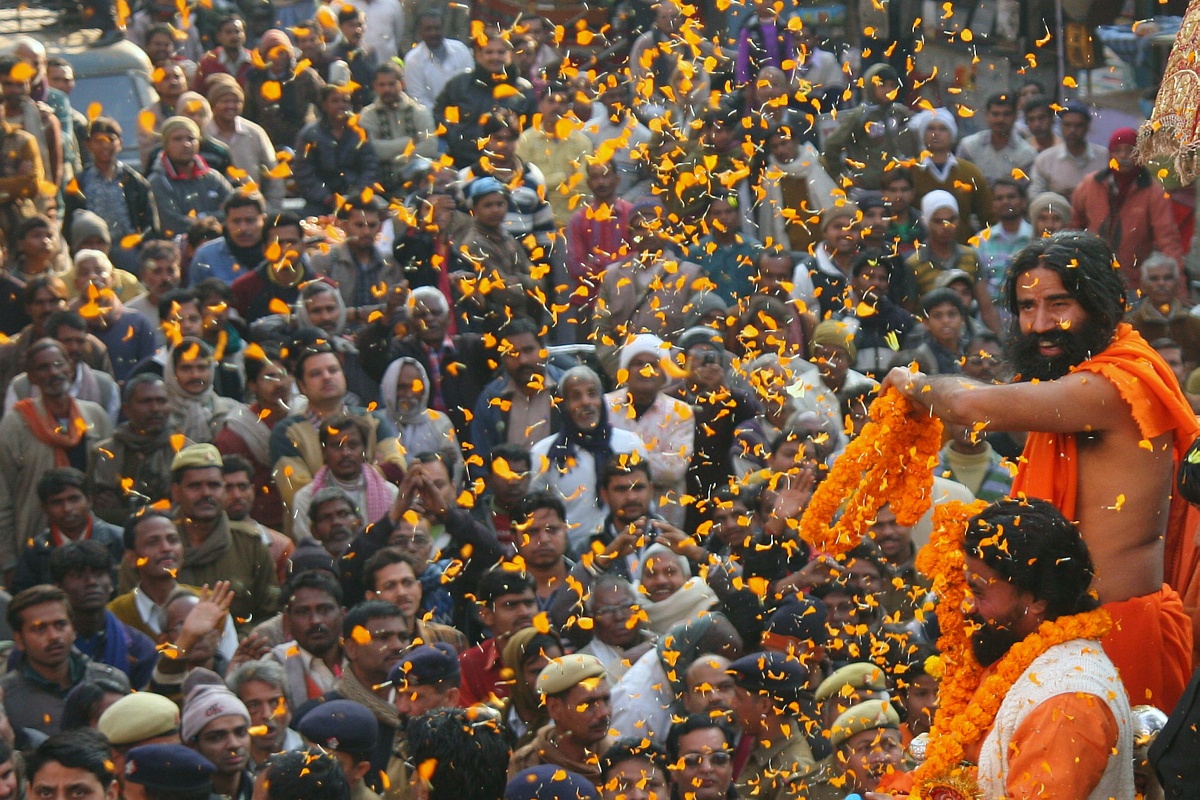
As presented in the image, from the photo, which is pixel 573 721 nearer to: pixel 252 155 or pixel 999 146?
pixel 252 155

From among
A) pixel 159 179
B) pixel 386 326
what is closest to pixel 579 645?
pixel 386 326

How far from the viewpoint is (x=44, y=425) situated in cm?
868

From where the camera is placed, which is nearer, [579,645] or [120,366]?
[579,645]

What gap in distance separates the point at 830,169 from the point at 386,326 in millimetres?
3389

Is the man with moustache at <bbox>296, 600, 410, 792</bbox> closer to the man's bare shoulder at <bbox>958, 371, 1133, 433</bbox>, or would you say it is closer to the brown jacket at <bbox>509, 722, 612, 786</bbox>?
the brown jacket at <bbox>509, 722, 612, 786</bbox>

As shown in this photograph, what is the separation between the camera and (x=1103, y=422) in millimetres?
5090

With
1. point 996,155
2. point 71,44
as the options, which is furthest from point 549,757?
point 71,44

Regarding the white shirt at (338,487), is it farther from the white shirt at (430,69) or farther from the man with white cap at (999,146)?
the man with white cap at (999,146)

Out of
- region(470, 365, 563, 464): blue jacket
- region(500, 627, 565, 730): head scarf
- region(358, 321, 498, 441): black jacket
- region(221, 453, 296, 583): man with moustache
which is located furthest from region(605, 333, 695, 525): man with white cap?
region(221, 453, 296, 583): man with moustache

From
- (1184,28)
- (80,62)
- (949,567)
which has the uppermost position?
(1184,28)

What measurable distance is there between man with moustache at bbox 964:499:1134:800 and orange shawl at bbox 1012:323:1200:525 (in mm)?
527

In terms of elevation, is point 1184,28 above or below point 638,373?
above

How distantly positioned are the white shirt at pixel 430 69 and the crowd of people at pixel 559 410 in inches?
1.2

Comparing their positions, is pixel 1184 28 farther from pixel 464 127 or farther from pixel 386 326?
pixel 464 127
